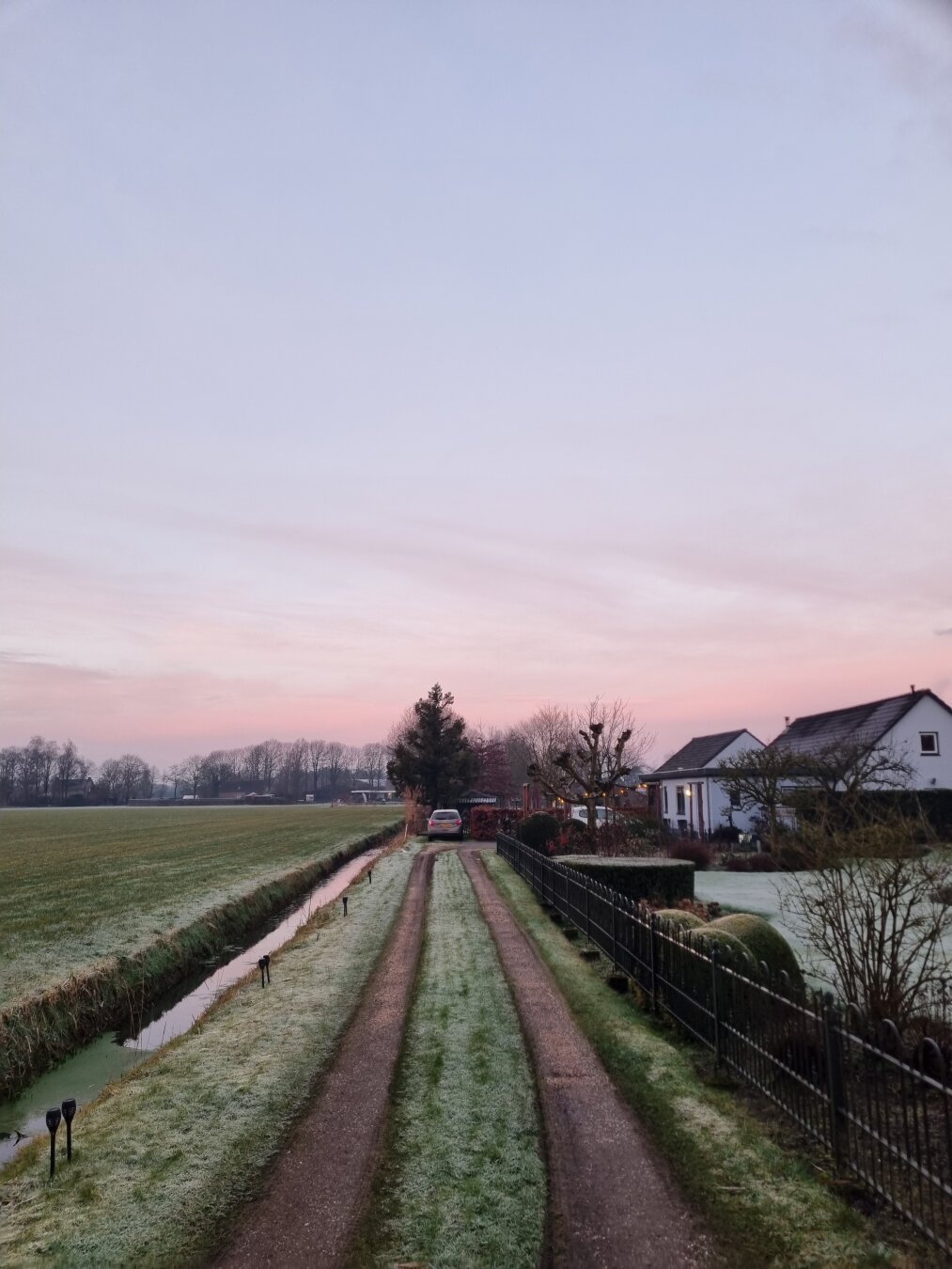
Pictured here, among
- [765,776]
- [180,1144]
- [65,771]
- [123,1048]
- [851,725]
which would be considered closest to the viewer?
[180,1144]

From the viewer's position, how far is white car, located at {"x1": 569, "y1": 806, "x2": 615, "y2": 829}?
31.8m

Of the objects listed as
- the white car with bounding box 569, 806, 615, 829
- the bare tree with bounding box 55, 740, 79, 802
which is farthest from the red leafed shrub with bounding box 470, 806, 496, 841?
the bare tree with bounding box 55, 740, 79, 802

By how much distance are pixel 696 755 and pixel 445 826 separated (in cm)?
1516

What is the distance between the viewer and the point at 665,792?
4731 centimetres

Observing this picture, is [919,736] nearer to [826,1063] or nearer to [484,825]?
[484,825]

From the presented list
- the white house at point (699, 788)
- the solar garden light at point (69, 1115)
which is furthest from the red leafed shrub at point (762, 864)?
the solar garden light at point (69, 1115)

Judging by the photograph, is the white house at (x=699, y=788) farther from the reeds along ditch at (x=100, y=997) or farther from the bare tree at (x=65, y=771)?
the bare tree at (x=65, y=771)

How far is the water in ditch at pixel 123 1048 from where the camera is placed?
9148mm

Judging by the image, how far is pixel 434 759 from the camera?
55.5 m

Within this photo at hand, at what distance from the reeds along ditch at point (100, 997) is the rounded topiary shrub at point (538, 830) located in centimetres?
1348

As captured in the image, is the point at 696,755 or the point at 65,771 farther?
the point at 65,771

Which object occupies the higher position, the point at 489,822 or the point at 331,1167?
the point at 331,1167

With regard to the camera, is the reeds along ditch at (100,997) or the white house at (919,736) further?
the white house at (919,736)

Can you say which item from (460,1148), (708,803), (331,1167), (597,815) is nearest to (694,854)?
(597,815)
